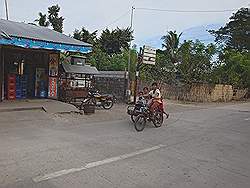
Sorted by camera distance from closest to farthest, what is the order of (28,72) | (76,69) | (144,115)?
(144,115) → (28,72) → (76,69)

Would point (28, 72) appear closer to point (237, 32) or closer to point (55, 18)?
point (55, 18)

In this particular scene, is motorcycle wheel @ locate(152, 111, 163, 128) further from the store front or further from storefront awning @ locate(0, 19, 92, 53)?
the store front

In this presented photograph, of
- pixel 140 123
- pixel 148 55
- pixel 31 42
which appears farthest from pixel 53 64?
pixel 140 123

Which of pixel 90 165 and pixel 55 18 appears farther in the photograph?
pixel 55 18

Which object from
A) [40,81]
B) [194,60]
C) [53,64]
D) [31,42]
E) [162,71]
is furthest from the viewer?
[162,71]

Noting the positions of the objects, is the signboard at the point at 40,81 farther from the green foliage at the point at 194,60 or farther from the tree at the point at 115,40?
the tree at the point at 115,40

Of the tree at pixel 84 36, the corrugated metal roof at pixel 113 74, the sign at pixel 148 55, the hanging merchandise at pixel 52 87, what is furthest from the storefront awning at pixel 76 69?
the tree at pixel 84 36

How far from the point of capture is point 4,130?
28.6 feet

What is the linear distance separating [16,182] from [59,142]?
2.91m

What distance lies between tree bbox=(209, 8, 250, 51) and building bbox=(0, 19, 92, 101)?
31132 millimetres

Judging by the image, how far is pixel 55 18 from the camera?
30.4m

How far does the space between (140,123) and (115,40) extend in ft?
77.8

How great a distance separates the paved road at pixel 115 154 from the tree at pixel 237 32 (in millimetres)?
31711

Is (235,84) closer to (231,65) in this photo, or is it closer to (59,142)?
(231,65)
